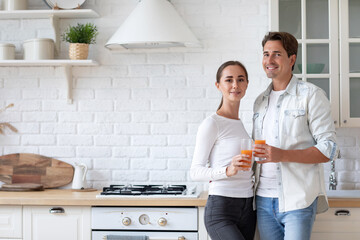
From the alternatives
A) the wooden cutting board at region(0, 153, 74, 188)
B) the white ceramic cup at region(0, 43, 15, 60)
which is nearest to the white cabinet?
the wooden cutting board at region(0, 153, 74, 188)

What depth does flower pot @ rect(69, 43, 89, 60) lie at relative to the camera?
137 inches

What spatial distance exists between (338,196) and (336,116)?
1.58 feet

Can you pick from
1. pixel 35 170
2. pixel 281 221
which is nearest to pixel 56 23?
pixel 35 170

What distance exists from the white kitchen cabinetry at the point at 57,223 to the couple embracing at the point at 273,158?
83 centimetres

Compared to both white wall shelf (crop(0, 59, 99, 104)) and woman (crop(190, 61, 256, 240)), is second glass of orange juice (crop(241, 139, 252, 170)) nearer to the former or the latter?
woman (crop(190, 61, 256, 240))

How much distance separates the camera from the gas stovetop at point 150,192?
3.13 meters

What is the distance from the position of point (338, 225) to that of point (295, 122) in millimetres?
765

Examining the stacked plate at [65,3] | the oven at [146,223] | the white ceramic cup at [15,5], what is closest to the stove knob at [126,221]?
the oven at [146,223]

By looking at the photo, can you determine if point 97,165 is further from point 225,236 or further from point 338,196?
point 338,196

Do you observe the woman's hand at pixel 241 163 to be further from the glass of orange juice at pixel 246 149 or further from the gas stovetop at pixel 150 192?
the gas stovetop at pixel 150 192

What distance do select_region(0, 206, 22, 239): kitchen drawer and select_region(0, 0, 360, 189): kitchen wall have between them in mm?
630

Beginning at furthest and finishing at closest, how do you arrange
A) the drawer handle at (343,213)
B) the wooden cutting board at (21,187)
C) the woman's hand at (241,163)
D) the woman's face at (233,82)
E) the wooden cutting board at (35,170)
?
the wooden cutting board at (35,170) < the wooden cutting board at (21,187) < the drawer handle at (343,213) < the woman's face at (233,82) < the woman's hand at (241,163)

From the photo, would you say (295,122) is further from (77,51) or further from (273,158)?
(77,51)

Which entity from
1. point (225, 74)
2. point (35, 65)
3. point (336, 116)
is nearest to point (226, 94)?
point (225, 74)
